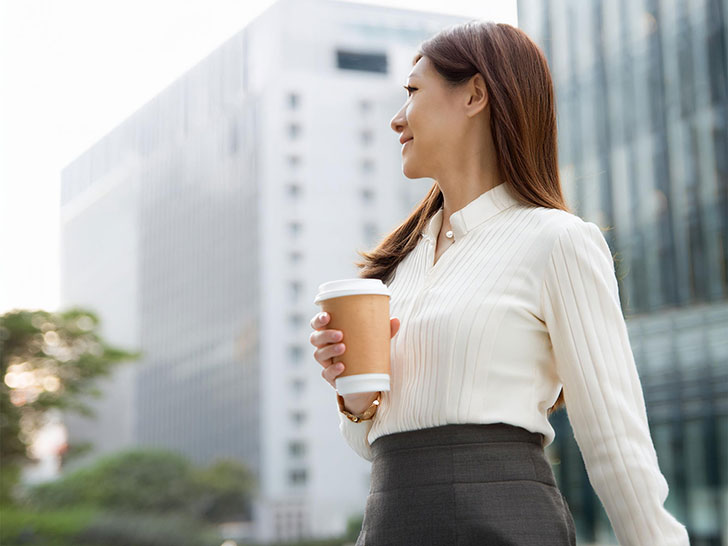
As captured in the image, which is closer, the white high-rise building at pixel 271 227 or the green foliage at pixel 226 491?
the green foliage at pixel 226 491

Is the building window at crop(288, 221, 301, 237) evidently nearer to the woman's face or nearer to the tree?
the tree

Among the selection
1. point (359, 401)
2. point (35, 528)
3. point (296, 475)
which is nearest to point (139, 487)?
point (296, 475)

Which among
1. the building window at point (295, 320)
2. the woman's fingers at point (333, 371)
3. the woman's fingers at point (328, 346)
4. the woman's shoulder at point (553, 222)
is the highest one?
the building window at point (295, 320)

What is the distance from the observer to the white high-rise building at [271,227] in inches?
1382

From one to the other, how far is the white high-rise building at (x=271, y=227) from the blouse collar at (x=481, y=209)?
30.5 meters

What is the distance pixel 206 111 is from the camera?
42.8 metres

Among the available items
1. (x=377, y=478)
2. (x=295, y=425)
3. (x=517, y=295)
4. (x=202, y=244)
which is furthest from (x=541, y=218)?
(x=202, y=244)

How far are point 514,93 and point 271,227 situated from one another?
35396 mm

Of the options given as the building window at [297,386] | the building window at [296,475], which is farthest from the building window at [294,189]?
the building window at [296,475]

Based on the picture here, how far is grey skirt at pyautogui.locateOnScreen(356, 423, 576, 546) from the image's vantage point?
898 millimetres

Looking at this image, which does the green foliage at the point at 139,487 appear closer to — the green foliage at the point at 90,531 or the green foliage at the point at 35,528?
the green foliage at the point at 90,531

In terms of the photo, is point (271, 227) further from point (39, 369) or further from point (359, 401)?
point (359, 401)

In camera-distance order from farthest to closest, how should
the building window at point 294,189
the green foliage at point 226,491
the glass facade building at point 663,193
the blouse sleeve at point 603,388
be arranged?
the building window at point 294,189 < the green foliage at point 226,491 < the glass facade building at point 663,193 < the blouse sleeve at point 603,388

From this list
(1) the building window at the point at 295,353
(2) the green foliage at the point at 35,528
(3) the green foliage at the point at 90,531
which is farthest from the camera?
(1) the building window at the point at 295,353
